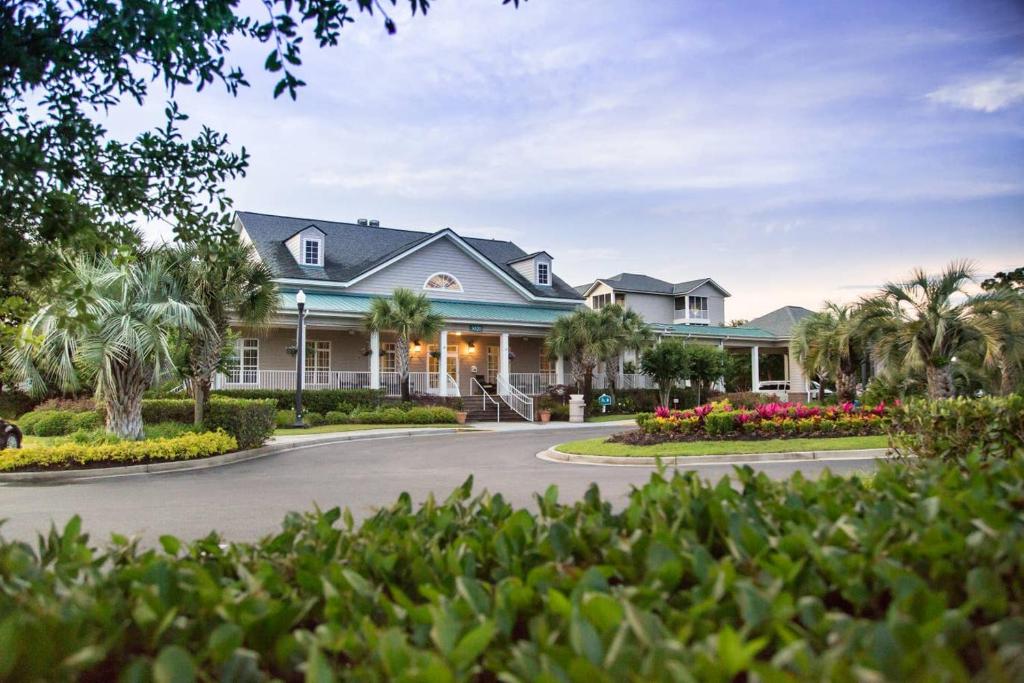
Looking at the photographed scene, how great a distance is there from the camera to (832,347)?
29141 mm

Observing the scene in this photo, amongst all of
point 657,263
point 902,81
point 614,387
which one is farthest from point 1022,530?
point 657,263

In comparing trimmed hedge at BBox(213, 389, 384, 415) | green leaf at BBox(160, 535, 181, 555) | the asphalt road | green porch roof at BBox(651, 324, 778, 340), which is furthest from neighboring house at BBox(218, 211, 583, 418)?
green leaf at BBox(160, 535, 181, 555)

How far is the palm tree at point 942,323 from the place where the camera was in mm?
16844

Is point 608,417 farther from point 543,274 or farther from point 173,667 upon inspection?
point 173,667

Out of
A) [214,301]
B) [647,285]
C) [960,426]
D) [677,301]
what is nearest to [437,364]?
[214,301]

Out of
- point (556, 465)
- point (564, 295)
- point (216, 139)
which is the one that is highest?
point (564, 295)

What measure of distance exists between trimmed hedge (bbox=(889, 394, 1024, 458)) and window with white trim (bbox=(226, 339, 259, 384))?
23689 millimetres

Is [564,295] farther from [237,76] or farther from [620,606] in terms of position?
[620,606]

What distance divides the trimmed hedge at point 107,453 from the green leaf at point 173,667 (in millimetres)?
14006

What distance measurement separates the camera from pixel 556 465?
47.9 feet

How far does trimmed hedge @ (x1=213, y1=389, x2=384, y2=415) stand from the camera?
27.2 metres

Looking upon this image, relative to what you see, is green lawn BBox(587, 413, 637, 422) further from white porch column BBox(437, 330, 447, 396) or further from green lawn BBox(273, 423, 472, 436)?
green lawn BBox(273, 423, 472, 436)

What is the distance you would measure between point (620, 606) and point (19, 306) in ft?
15.2

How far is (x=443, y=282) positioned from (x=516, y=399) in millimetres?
6644
